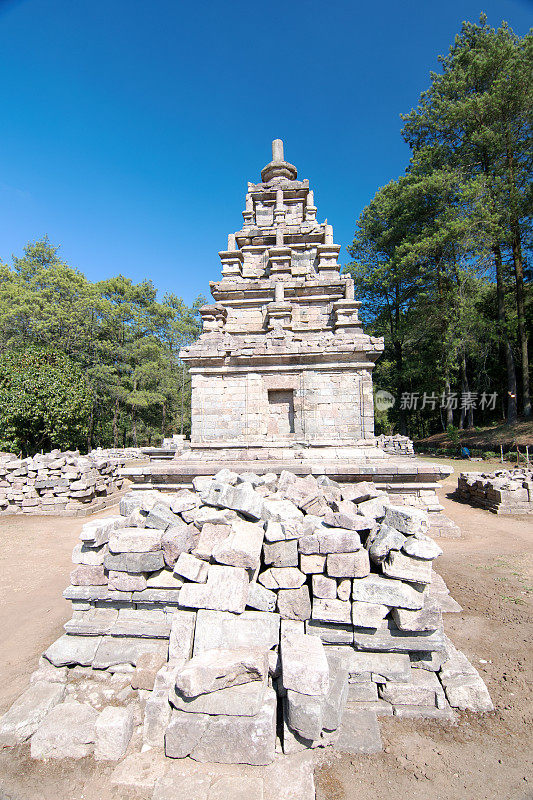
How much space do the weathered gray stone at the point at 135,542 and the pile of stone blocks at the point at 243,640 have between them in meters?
0.01

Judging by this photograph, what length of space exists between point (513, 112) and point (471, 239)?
7470 millimetres

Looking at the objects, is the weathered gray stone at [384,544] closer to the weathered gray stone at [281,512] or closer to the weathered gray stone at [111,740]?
the weathered gray stone at [281,512]

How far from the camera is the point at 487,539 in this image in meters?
8.19

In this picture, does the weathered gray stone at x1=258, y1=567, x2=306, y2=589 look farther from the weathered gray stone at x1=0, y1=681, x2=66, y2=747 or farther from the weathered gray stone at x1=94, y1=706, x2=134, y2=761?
the weathered gray stone at x1=0, y1=681, x2=66, y2=747

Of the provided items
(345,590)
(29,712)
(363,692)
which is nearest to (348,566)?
(345,590)

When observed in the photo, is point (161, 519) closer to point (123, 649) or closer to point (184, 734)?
point (123, 649)

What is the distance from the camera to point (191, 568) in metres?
3.16

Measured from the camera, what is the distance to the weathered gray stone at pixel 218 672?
253 cm

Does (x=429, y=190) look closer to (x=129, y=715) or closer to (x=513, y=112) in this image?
(x=513, y=112)

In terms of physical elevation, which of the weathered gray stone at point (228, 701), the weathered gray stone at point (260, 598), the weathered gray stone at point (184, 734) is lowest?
the weathered gray stone at point (184, 734)

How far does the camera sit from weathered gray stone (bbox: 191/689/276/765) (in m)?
2.48

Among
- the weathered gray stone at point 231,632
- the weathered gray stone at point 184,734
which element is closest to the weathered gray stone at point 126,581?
the weathered gray stone at point 231,632

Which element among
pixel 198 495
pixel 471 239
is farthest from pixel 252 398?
pixel 471 239

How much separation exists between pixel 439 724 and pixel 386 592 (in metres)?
1.12
